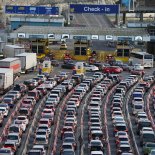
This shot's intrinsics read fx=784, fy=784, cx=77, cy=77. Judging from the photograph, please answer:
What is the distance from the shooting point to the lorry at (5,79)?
30.7 metres

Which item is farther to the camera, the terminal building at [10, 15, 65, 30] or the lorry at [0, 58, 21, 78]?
the terminal building at [10, 15, 65, 30]

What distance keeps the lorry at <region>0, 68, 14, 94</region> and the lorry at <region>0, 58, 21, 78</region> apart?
6.28 ft

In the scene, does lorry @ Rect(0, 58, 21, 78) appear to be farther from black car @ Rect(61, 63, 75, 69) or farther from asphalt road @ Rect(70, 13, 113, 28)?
asphalt road @ Rect(70, 13, 113, 28)

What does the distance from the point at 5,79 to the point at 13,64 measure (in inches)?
149

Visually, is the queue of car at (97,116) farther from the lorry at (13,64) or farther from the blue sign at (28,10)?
the blue sign at (28,10)

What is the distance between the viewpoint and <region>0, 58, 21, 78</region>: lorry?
34.1m

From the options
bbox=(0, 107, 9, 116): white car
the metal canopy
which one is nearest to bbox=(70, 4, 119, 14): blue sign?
the metal canopy

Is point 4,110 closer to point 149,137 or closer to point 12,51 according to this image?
point 149,137

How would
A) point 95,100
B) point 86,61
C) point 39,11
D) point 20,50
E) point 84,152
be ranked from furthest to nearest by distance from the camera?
point 39,11, point 86,61, point 20,50, point 95,100, point 84,152

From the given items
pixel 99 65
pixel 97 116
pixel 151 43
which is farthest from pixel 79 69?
pixel 151 43

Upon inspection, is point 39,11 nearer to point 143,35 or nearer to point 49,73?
point 143,35

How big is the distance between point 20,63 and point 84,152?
48.5 feet

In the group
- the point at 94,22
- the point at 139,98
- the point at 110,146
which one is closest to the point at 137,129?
the point at 110,146

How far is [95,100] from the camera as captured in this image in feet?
96.8
